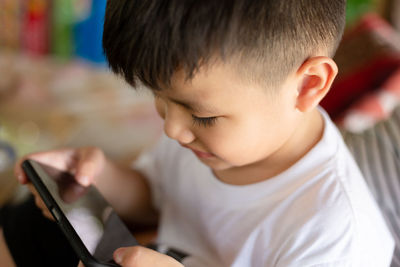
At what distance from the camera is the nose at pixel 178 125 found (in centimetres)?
46

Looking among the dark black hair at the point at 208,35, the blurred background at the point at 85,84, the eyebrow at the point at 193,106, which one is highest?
the dark black hair at the point at 208,35

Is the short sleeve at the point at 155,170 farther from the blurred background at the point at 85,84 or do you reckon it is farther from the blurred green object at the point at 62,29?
the blurred green object at the point at 62,29

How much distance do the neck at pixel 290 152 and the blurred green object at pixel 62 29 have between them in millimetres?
1011

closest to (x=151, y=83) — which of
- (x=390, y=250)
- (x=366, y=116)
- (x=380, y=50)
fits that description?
(x=390, y=250)

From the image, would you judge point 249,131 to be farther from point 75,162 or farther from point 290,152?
point 75,162

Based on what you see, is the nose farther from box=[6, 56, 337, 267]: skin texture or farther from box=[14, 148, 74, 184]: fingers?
box=[14, 148, 74, 184]: fingers

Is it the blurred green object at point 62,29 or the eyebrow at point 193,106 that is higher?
Answer: the eyebrow at point 193,106

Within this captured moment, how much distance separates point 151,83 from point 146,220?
0.39m

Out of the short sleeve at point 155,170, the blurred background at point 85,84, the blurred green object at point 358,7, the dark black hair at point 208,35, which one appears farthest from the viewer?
the blurred green object at point 358,7

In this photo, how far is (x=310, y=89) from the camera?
18.6 inches

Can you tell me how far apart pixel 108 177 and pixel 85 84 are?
2.28 feet

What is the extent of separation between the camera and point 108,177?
2.22ft

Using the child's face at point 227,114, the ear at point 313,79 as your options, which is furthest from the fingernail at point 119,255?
the ear at point 313,79

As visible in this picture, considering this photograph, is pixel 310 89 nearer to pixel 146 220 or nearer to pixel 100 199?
pixel 100 199
